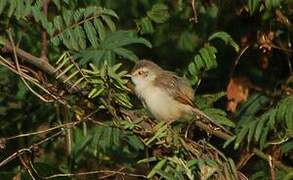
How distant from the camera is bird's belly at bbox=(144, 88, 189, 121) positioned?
19.0 ft

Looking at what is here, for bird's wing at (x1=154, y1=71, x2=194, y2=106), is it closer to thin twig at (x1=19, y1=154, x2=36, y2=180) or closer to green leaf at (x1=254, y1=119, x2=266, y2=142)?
green leaf at (x1=254, y1=119, x2=266, y2=142)

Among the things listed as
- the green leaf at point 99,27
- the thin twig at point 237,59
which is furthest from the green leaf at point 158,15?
the green leaf at point 99,27

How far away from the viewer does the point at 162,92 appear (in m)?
6.01

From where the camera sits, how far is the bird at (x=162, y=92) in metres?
5.80

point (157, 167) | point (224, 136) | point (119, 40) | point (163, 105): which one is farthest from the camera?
point (163, 105)

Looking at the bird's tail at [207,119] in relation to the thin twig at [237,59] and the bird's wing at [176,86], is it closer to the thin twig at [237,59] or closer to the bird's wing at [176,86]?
the bird's wing at [176,86]

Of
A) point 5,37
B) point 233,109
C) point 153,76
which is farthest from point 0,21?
point 233,109

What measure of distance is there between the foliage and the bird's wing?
7 cm

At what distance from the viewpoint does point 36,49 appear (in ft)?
20.0

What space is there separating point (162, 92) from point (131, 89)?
629mm

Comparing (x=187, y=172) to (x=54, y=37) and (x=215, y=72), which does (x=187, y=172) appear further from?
(x=215, y=72)

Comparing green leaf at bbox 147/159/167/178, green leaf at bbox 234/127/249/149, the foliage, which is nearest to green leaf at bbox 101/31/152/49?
the foliage

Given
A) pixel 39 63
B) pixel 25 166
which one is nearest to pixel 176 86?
pixel 39 63

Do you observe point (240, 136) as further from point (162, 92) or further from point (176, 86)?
point (162, 92)
